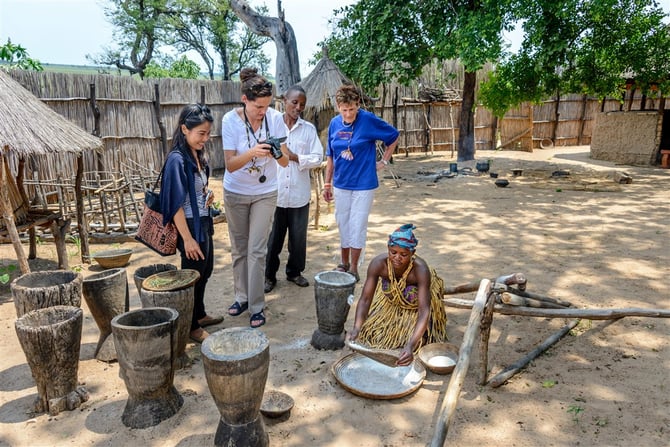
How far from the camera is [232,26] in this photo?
27.0 m

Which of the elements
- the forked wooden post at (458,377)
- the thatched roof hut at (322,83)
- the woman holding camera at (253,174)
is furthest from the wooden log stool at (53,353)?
the thatched roof hut at (322,83)

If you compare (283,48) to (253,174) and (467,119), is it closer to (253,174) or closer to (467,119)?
(467,119)

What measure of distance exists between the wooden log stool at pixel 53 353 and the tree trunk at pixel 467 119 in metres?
11.3

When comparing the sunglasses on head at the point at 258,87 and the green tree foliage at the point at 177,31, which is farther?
the green tree foliage at the point at 177,31

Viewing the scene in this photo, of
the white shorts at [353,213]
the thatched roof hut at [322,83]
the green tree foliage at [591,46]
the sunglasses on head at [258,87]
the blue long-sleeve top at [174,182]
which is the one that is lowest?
the white shorts at [353,213]

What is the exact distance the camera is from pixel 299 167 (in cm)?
412

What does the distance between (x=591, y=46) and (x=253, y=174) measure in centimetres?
936

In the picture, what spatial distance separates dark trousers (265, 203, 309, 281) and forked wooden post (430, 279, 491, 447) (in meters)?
1.88

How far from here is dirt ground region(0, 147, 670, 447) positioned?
95.8 inches

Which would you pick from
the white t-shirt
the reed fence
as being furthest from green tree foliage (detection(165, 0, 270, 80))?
the white t-shirt

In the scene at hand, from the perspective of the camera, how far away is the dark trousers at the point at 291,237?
425cm

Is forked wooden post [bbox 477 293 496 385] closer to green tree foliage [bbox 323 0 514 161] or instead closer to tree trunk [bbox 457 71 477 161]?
green tree foliage [bbox 323 0 514 161]

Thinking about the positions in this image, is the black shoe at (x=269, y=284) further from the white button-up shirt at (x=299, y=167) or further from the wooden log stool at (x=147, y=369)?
the wooden log stool at (x=147, y=369)

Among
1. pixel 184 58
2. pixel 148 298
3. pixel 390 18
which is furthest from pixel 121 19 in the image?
pixel 148 298
